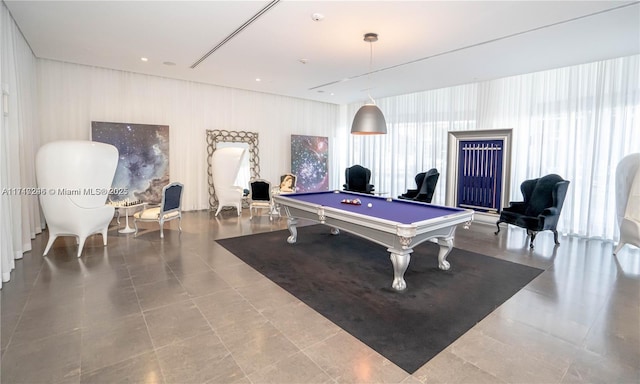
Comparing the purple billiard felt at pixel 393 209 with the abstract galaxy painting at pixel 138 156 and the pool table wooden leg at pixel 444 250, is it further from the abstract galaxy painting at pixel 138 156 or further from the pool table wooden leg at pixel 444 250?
the abstract galaxy painting at pixel 138 156

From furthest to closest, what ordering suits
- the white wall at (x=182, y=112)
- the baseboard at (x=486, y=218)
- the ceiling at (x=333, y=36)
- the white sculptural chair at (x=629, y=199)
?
the baseboard at (x=486, y=218), the white wall at (x=182, y=112), the white sculptural chair at (x=629, y=199), the ceiling at (x=333, y=36)

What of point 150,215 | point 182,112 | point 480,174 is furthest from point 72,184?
point 480,174

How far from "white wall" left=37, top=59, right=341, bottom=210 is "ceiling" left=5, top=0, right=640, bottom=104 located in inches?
16.6

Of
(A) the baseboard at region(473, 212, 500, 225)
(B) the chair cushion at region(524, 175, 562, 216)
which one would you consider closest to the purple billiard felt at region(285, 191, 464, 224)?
(B) the chair cushion at region(524, 175, 562, 216)

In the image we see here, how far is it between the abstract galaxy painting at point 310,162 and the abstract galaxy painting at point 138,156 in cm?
371

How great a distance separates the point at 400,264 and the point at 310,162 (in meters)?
7.05

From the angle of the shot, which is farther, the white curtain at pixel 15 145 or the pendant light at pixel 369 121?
the pendant light at pixel 369 121

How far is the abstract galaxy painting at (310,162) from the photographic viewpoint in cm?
975

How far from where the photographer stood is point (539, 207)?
218 inches

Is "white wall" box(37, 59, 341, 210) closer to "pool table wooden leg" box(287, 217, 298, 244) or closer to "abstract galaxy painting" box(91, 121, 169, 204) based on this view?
"abstract galaxy painting" box(91, 121, 169, 204)

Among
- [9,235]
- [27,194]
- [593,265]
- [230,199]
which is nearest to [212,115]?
[230,199]

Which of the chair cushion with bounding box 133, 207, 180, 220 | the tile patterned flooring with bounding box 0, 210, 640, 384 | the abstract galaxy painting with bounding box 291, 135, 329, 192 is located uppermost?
the abstract galaxy painting with bounding box 291, 135, 329, 192

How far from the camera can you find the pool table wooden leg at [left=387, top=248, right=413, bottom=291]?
3.36 metres

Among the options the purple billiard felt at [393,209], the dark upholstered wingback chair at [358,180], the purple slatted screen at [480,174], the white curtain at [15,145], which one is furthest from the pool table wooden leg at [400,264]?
the dark upholstered wingback chair at [358,180]
